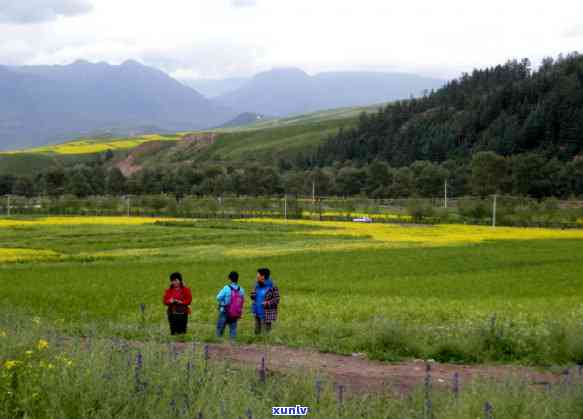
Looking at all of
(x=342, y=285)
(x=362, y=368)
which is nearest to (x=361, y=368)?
(x=362, y=368)

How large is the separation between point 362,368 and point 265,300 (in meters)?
4.48

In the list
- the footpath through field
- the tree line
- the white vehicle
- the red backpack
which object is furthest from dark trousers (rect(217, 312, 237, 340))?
the tree line

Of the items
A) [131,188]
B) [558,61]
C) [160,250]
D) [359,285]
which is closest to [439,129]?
[558,61]

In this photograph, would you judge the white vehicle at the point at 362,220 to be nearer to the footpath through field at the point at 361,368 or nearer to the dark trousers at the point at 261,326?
the dark trousers at the point at 261,326

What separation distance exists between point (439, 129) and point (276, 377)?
16054 cm

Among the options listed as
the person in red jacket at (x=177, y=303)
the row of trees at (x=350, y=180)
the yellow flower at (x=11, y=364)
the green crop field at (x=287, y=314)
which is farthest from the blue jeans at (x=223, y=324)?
the row of trees at (x=350, y=180)

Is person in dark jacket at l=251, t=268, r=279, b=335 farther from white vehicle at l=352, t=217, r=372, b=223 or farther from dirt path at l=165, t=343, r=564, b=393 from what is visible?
white vehicle at l=352, t=217, r=372, b=223

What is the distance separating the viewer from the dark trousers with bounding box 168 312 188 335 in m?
16.8

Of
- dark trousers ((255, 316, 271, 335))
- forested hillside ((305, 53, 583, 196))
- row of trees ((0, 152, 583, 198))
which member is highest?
forested hillside ((305, 53, 583, 196))

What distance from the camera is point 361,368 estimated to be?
518 inches

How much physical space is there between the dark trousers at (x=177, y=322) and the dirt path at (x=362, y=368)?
1.71 m

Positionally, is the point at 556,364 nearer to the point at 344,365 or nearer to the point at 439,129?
the point at 344,365

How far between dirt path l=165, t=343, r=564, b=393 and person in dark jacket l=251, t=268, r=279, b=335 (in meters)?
2.13

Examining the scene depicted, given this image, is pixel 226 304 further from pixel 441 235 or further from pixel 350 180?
pixel 350 180
